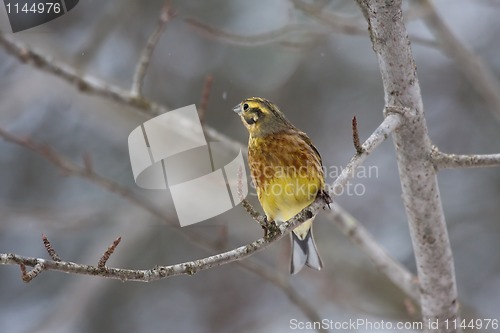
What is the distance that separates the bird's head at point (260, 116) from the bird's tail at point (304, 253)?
31.2 inches

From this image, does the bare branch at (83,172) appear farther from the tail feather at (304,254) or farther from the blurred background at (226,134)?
the blurred background at (226,134)

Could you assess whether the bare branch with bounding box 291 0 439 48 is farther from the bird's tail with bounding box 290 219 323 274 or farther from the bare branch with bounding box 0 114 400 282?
the bare branch with bounding box 0 114 400 282

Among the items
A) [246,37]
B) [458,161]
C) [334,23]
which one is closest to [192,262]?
[458,161]

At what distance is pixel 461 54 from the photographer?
178 inches

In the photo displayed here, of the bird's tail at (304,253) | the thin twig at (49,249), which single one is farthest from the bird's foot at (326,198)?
the thin twig at (49,249)

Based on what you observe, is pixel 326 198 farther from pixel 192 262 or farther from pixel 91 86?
pixel 91 86

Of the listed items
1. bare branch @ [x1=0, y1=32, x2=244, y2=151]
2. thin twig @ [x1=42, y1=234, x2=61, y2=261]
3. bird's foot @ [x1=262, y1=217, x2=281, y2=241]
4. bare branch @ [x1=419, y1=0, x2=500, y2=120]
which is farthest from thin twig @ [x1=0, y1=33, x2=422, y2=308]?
thin twig @ [x1=42, y1=234, x2=61, y2=261]

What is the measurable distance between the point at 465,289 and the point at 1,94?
5268 millimetres

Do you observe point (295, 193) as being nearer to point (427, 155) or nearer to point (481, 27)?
point (427, 155)

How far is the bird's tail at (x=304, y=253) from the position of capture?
3918mm

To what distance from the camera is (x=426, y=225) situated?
3.16m

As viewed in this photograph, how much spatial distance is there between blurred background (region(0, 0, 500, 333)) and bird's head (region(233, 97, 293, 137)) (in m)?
2.90

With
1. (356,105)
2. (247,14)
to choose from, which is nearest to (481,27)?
(356,105)

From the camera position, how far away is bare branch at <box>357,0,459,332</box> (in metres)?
2.80
